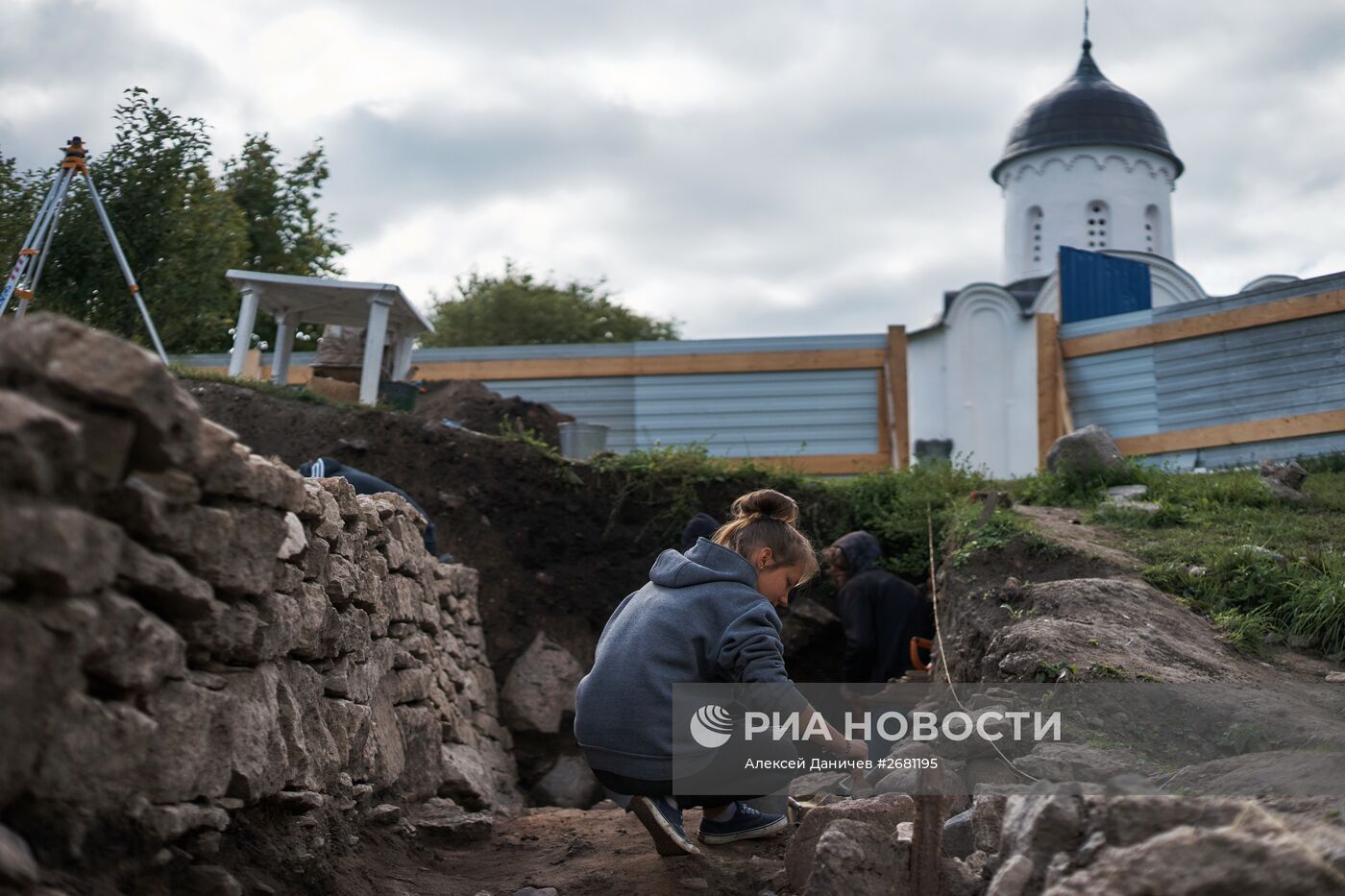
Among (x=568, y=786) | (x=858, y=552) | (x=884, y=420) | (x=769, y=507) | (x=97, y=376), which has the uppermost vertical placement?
(x=884, y=420)

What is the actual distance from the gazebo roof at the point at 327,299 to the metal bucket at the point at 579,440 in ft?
6.48

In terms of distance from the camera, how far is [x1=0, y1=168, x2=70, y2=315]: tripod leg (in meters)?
7.00

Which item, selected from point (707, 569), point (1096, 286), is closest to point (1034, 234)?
point (1096, 286)

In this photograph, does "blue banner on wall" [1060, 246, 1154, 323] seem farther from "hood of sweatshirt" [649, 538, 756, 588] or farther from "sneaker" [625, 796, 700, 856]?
"sneaker" [625, 796, 700, 856]

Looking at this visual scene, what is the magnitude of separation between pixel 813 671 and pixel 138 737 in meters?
7.45

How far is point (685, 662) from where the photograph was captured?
4293 mm

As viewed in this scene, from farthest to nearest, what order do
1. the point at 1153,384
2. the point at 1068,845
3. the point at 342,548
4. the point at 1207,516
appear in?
the point at 1153,384
the point at 1207,516
the point at 342,548
the point at 1068,845

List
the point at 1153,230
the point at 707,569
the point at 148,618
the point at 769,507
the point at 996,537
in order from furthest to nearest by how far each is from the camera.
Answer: the point at 1153,230
the point at 996,537
the point at 769,507
the point at 707,569
the point at 148,618

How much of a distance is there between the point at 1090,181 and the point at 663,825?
21.3m

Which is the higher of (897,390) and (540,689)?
(897,390)

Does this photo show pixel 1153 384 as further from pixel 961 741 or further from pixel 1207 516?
pixel 961 741

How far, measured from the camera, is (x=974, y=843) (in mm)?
3732

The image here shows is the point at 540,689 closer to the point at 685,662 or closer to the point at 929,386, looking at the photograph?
the point at 685,662

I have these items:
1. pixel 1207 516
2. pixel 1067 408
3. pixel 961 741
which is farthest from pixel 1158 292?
pixel 961 741
